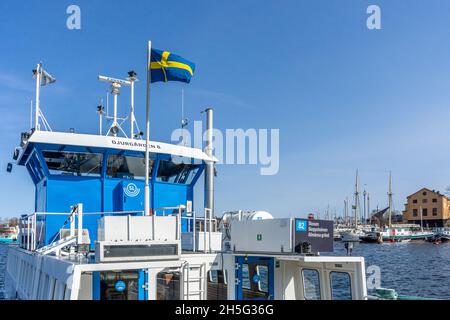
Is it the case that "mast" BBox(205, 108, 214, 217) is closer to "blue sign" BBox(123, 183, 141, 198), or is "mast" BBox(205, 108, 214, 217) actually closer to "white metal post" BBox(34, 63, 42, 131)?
"blue sign" BBox(123, 183, 141, 198)

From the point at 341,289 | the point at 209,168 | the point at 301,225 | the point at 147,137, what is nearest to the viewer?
the point at 301,225

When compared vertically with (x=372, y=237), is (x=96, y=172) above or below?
above

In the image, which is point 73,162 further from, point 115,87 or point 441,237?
point 441,237

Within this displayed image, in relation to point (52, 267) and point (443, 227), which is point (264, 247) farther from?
point (443, 227)

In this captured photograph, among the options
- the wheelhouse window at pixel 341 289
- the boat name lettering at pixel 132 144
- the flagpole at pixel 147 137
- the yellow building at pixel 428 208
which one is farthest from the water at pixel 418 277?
the yellow building at pixel 428 208

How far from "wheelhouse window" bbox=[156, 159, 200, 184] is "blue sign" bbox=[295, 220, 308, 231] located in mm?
8465

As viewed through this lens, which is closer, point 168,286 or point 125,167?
point 168,286

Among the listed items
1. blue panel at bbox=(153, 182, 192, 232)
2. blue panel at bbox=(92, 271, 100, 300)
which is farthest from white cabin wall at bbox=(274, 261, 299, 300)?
blue panel at bbox=(153, 182, 192, 232)

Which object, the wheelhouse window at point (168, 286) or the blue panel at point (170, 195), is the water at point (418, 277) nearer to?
the blue panel at point (170, 195)

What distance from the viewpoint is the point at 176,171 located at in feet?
64.1

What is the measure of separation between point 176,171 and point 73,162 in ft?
13.8

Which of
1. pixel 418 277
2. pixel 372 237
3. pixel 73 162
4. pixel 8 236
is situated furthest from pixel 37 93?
pixel 8 236
